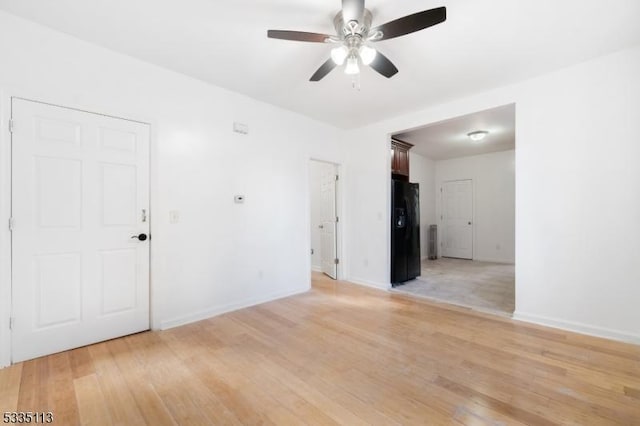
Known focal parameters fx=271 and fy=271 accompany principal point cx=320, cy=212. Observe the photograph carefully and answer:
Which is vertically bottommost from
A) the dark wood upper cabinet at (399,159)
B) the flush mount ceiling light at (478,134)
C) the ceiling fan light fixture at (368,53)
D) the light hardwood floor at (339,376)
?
the light hardwood floor at (339,376)

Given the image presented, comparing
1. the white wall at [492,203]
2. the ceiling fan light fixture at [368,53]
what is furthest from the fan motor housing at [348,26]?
the white wall at [492,203]

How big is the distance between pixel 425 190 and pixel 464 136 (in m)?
2.19

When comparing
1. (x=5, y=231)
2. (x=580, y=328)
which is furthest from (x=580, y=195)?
(x=5, y=231)

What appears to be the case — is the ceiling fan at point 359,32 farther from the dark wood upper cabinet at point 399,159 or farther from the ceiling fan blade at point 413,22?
the dark wood upper cabinet at point 399,159

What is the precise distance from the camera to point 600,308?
8.70 feet

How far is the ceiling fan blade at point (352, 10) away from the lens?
1.75 metres

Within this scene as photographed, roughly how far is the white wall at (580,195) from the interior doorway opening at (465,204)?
3.85 ft

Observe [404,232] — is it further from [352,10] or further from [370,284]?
[352,10]

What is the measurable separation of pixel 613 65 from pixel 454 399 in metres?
3.36

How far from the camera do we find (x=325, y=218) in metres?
5.34

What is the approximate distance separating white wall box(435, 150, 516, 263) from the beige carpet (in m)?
0.53

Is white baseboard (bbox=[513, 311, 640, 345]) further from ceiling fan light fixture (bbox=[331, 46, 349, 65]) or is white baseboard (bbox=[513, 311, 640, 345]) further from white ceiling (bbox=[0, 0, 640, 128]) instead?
ceiling fan light fixture (bbox=[331, 46, 349, 65])

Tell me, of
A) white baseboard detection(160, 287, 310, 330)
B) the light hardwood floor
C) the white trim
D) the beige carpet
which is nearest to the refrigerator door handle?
the beige carpet

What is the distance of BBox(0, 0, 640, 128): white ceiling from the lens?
2.01 m
